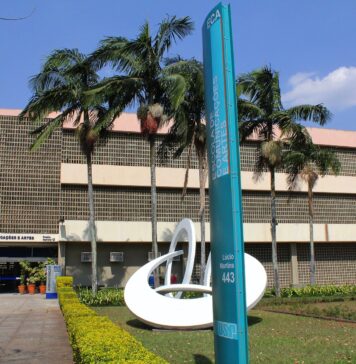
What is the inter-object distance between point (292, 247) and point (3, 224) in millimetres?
18860

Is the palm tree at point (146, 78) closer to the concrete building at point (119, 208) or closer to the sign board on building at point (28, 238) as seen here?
the concrete building at point (119, 208)

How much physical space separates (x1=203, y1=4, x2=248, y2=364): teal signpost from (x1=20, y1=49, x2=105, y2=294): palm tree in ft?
56.8

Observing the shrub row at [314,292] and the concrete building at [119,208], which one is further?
the concrete building at [119,208]

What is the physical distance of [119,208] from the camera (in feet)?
103

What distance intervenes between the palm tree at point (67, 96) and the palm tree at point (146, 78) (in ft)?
6.12

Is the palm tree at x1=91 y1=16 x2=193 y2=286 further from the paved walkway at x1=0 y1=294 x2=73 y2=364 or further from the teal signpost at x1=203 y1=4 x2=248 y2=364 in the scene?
the teal signpost at x1=203 y1=4 x2=248 y2=364

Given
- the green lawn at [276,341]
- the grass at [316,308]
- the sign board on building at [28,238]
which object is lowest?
the grass at [316,308]

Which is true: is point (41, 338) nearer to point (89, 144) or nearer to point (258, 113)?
point (89, 144)

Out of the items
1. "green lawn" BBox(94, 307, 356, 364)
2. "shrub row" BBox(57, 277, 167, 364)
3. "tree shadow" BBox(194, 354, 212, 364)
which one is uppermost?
"shrub row" BBox(57, 277, 167, 364)

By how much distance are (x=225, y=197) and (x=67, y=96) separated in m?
18.8

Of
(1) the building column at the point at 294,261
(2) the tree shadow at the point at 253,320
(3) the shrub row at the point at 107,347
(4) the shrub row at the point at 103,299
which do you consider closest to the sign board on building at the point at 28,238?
(4) the shrub row at the point at 103,299

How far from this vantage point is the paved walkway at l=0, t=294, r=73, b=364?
31.9 ft

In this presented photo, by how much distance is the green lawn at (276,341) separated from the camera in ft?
29.4

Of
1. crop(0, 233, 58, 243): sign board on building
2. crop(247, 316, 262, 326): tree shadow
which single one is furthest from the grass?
crop(0, 233, 58, 243): sign board on building
